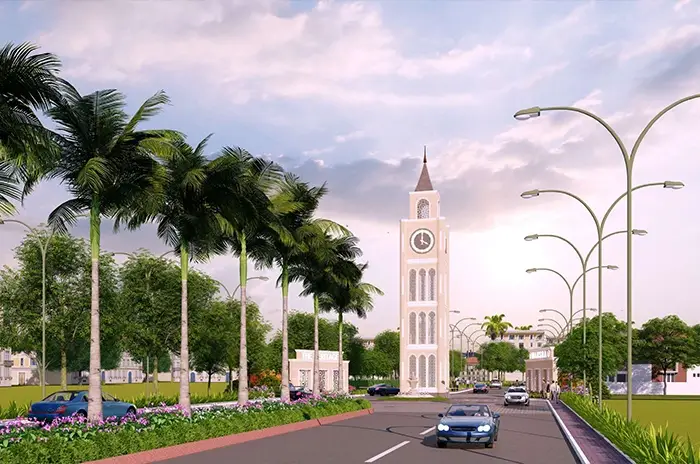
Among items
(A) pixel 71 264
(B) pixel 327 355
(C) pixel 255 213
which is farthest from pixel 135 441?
(B) pixel 327 355

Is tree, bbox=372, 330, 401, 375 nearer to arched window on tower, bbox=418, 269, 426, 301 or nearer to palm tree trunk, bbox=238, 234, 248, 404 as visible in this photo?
arched window on tower, bbox=418, 269, 426, 301

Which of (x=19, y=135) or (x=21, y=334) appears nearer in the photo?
(x=19, y=135)

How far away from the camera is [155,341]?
5972 cm

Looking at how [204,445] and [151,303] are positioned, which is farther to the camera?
[151,303]

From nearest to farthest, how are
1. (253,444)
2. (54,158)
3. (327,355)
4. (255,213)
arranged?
(54,158), (253,444), (255,213), (327,355)

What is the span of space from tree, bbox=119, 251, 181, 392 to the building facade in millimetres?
16317

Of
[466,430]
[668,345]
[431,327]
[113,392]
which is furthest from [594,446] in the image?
[668,345]

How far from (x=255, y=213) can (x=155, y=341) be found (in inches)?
1206

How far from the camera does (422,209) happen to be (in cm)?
9200

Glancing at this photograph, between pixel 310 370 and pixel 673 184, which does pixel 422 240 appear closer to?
pixel 310 370

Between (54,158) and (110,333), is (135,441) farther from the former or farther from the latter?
(110,333)

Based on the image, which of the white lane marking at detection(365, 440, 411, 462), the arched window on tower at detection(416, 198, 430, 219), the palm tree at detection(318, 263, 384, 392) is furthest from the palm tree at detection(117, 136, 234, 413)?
the arched window on tower at detection(416, 198, 430, 219)

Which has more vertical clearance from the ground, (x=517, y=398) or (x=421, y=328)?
(x=421, y=328)

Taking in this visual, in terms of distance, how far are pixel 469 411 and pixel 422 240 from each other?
63135 mm
